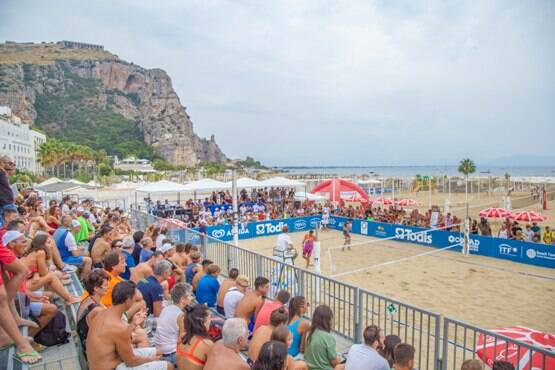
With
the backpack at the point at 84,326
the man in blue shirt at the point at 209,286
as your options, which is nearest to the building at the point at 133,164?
the man in blue shirt at the point at 209,286

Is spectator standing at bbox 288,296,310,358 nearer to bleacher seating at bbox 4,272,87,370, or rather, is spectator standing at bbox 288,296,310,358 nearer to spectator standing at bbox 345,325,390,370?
spectator standing at bbox 345,325,390,370

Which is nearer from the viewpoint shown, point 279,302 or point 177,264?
point 279,302

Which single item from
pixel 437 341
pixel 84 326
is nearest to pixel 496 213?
pixel 437 341

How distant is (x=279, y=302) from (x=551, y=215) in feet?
109

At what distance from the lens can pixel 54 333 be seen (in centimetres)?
457

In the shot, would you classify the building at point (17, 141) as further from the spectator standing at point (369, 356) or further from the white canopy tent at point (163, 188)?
the spectator standing at point (369, 356)

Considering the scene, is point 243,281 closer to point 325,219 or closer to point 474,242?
point 474,242

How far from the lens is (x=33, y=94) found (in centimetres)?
14138

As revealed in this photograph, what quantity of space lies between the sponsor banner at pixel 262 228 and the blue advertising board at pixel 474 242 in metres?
2.87

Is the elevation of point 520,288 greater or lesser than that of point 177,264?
lesser

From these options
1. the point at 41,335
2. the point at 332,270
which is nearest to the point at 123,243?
the point at 41,335

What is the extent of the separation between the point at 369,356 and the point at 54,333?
3.72 metres

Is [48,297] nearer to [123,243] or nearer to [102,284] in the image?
[102,284]

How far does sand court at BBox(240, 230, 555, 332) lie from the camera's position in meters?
9.32
